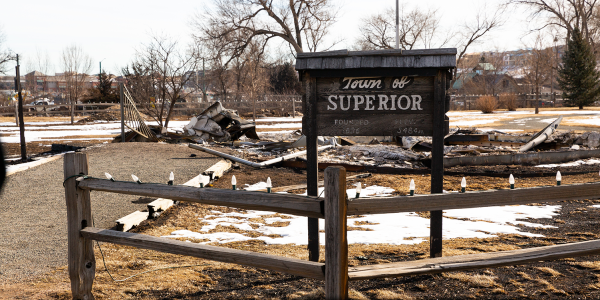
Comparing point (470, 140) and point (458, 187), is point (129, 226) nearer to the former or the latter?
point (458, 187)

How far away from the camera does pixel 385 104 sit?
14.6 feet

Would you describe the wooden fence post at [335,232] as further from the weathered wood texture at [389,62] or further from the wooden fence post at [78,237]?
the wooden fence post at [78,237]

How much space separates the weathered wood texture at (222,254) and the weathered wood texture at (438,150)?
1738mm

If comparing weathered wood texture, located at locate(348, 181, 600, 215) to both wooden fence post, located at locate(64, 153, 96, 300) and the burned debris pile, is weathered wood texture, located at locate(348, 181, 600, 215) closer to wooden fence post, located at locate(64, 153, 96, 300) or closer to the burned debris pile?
wooden fence post, located at locate(64, 153, 96, 300)

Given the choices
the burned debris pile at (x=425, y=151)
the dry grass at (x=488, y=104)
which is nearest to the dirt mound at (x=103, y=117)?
the burned debris pile at (x=425, y=151)

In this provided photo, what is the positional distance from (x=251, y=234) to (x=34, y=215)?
316 cm

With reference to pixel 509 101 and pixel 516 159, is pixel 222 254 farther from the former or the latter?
pixel 509 101

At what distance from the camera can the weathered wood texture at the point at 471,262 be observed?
3.39 m

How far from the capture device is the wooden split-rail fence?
10.2 feet

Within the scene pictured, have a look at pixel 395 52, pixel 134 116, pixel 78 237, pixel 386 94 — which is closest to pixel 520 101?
pixel 134 116

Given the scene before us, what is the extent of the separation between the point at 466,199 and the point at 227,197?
1.67 meters

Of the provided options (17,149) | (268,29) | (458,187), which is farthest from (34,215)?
(268,29)

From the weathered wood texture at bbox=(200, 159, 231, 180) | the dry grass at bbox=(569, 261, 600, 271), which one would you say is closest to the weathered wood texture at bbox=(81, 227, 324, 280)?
the dry grass at bbox=(569, 261, 600, 271)

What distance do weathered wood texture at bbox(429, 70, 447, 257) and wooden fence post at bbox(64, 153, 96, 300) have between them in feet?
9.86
